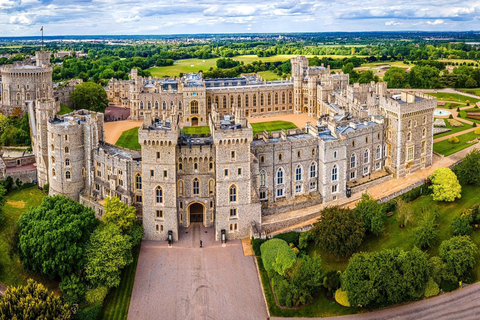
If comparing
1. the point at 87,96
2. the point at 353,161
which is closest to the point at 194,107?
the point at 87,96

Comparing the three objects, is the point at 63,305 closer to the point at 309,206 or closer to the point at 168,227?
the point at 168,227

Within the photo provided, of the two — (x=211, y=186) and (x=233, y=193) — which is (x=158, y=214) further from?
(x=233, y=193)

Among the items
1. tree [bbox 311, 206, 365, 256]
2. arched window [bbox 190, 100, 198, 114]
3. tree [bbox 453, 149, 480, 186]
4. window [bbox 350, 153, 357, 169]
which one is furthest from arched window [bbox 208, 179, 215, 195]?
arched window [bbox 190, 100, 198, 114]

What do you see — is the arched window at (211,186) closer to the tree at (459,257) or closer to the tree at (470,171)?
the tree at (459,257)

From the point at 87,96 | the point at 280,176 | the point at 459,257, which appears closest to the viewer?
the point at 459,257

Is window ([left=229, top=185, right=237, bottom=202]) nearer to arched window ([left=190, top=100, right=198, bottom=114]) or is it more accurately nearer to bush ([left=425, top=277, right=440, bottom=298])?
bush ([left=425, top=277, right=440, bottom=298])

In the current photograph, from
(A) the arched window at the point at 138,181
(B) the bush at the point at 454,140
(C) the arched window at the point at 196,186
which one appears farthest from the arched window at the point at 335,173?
(B) the bush at the point at 454,140
